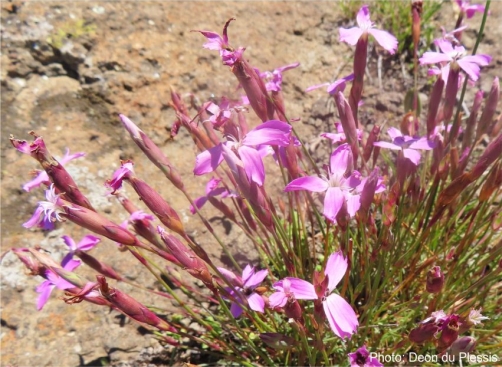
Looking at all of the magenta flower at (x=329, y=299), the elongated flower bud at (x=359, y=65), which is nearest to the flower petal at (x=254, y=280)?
the magenta flower at (x=329, y=299)

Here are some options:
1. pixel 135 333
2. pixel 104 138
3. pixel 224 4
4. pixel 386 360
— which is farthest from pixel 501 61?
pixel 135 333

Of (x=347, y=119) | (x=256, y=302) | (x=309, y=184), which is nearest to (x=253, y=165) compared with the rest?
(x=309, y=184)

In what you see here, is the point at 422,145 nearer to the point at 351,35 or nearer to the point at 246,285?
the point at 351,35

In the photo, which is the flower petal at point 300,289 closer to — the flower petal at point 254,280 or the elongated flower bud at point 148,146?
the flower petal at point 254,280

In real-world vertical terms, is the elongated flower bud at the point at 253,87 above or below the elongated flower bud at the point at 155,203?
above

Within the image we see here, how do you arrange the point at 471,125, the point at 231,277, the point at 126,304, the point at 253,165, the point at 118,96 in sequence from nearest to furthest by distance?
1. the point at 253,165
2. the point at 126,304
3. the point at 231,277
4. the point at 471,125
5. the point at 118,96
